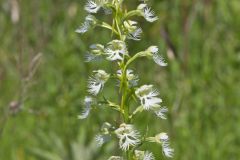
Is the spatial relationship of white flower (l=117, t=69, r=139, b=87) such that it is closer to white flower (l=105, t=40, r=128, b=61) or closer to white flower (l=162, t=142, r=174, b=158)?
white flower (l=105, t=40, r=128, b=61)

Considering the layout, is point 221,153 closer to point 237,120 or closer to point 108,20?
point 237,120

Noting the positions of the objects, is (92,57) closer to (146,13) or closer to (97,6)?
(97,6)

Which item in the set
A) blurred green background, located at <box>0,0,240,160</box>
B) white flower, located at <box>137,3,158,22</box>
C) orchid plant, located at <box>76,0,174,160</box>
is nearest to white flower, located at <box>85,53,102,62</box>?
orchid plant, located at <box>76,0,174,160</box>

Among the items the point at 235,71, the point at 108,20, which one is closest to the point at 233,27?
the point at 235,71

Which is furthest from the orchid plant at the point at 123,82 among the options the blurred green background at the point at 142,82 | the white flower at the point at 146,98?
the blurred green background at the point at 142,82

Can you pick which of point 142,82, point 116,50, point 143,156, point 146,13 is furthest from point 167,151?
point 142,82
